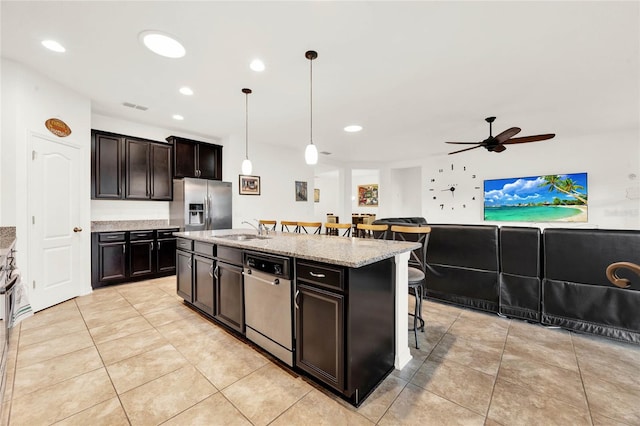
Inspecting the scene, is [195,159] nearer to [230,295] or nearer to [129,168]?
[129,168]

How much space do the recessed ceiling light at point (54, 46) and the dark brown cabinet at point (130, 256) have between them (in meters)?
2.37

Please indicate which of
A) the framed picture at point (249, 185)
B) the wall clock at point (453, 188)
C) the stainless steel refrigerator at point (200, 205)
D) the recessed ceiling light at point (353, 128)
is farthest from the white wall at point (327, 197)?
the stainless steel refrigerator at point (200, 205)

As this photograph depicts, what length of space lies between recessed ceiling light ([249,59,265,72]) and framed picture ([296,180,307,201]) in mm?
3767

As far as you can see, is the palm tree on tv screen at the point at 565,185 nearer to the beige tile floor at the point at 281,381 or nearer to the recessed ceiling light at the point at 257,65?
the beige tile floor at the point at 281,381

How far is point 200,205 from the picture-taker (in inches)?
183

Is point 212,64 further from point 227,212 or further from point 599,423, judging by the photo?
point 599,423

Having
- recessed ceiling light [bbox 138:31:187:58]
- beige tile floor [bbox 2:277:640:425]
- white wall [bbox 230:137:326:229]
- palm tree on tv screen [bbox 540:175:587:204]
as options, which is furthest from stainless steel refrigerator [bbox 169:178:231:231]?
palm tree on tv screen [bbox 540:175:587:204]

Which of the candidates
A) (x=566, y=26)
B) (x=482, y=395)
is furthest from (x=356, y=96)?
(x=482, y=395)

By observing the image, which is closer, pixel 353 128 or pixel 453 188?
pixel 353 128

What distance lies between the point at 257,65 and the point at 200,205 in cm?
279

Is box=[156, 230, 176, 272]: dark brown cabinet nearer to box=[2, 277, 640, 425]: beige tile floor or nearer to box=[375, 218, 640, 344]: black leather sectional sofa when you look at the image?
box=[2, 277, 640, 425]: beige tile floor

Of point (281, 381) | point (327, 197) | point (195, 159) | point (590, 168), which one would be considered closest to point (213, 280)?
point (281, 381)

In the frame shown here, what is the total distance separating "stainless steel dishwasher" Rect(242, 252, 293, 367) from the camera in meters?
1.87

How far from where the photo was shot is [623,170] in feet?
16.4
